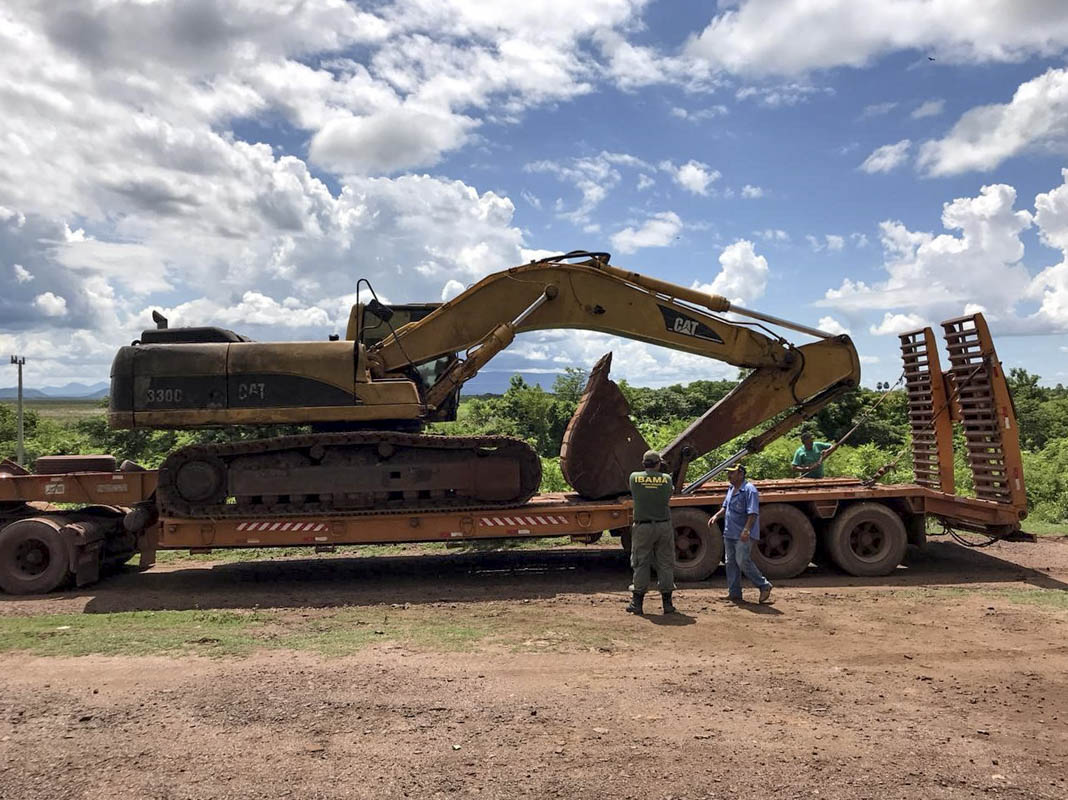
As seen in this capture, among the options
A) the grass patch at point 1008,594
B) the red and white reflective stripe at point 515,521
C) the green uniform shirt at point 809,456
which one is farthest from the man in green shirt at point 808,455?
the red and white reflective stripe at point 515,521

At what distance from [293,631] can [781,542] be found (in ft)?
19.6

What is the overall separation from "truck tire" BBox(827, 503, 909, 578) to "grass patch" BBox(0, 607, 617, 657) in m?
4.05

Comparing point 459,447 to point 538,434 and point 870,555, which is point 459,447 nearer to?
point 870,555

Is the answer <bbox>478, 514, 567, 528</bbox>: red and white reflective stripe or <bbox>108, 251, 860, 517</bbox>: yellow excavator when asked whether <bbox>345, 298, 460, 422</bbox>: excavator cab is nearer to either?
<bbox>108, 251, 860, 517</bbox>: yellow excavator

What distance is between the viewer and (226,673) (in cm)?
575

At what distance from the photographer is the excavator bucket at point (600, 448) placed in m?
9.98

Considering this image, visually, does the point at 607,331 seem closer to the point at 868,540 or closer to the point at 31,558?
the point at 868,540

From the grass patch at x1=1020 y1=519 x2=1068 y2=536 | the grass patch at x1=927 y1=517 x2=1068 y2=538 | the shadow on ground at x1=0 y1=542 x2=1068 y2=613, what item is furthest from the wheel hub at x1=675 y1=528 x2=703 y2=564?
the grass patch at x1=1020 y1=519 x2=1068 y2=536

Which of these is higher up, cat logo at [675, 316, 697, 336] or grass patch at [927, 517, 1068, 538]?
cat logo at [675, 316, 697, 336]

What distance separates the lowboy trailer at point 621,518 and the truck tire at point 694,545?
0.01 meters

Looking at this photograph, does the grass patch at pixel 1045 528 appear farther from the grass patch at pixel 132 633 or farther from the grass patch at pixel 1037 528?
the grass patch at pixel 132 633

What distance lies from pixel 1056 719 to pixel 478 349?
7.03 meters

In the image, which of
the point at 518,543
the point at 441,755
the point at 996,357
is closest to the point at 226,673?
the point at 441,755

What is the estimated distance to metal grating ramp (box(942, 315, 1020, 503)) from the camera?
9.63m
